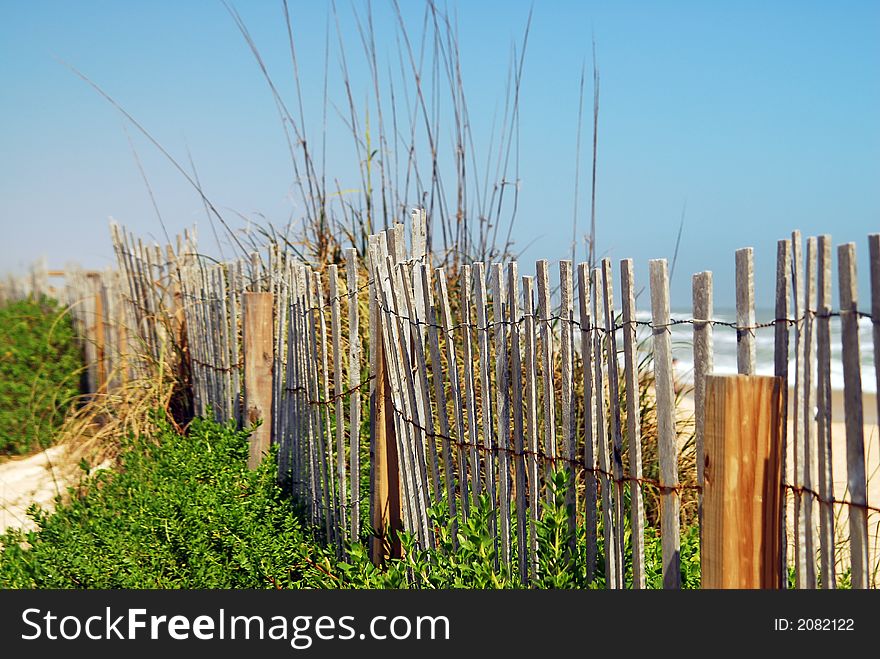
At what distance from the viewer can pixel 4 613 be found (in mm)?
3180

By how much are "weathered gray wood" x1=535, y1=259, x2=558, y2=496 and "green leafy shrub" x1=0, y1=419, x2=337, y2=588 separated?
1418 mm

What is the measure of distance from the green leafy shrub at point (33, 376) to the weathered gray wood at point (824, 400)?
26.3 feet

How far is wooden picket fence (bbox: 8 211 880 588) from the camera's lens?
6.68 ft

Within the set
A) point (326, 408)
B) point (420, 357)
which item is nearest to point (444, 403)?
point (420, 357)

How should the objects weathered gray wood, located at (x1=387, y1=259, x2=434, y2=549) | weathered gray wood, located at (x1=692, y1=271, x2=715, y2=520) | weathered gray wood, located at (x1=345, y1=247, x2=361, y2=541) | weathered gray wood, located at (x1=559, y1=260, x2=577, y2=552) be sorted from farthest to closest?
weathered gray wood, located at (x1=345, y1=247, x2=361, y2=541), weathered gray wood, located at (x1=387, y1=259, x2=434, y2=549), weathered gray wood, located at (x1=559, y1=260, x2=577, y2=552), weathered gray wood, located at (x1=692, y1=271, x2=715, y2=520)

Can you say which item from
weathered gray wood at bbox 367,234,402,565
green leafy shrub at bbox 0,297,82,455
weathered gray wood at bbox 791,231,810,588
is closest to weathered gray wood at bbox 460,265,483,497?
weathered gray wood at bbox 367,234,402,565

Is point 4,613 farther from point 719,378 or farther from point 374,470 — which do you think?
point 719,378

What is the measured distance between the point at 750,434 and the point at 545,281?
0.84 m

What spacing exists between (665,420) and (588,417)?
1.08 ft

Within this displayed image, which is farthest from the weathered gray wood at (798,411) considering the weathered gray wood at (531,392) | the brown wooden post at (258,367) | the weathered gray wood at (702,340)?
the brown wooden post at (258,367)

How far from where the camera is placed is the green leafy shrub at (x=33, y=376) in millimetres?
9062

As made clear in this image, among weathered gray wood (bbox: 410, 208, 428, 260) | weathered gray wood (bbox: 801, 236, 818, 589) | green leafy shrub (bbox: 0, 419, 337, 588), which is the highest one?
weathered gray wood (bbox: 410, 208, 428, 260)

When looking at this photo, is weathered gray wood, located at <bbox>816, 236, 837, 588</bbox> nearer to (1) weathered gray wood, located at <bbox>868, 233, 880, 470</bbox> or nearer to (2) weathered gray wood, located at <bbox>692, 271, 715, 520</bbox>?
(1) weathered gray wood, located at <bbox>868, 233, 880, 470</bbox>

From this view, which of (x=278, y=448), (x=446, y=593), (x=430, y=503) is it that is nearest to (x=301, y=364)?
(x=278, y=448)
